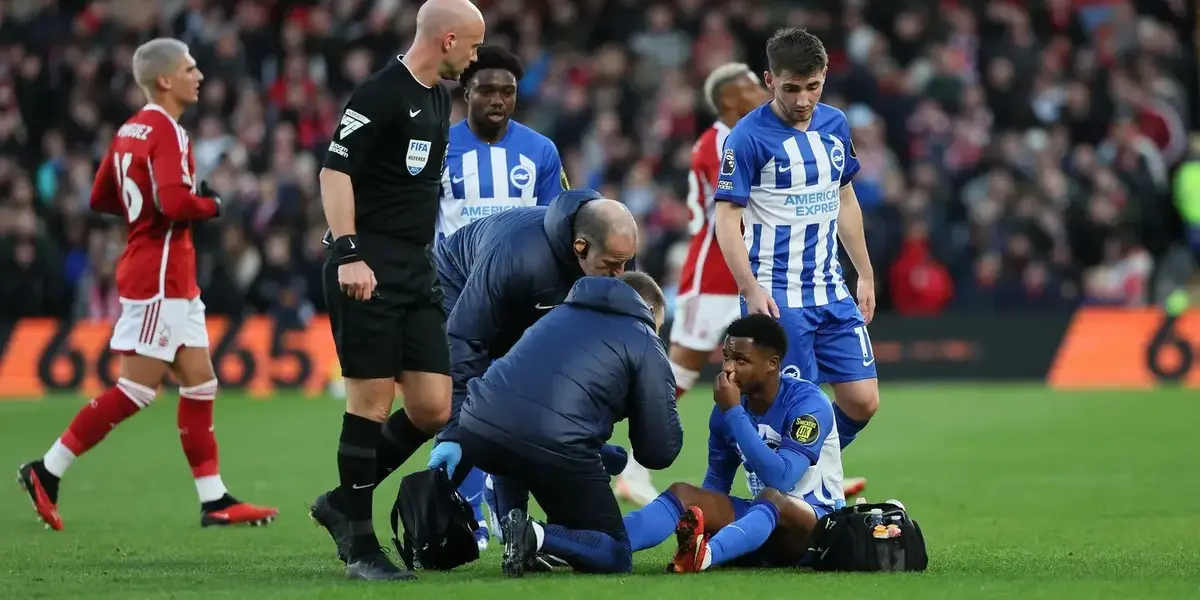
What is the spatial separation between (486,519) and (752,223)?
7.16ft

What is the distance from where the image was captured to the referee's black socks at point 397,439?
7.23 meters

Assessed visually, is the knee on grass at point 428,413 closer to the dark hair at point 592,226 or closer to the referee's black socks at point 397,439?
the referee's black socks at point 397,439

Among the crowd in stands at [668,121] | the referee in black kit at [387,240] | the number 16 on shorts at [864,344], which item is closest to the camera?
the referee in black kit at [387,240]

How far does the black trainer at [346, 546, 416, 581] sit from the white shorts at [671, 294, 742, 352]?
15.0 feet

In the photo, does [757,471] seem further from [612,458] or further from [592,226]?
[592,226]

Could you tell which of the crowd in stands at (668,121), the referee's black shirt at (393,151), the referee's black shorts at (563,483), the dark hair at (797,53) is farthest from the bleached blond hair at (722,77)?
the crowd in stands at (668,121)

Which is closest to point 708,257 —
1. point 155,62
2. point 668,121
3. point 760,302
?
point 760,302

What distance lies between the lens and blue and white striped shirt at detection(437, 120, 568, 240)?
30.0 ft

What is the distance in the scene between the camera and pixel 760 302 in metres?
7.70

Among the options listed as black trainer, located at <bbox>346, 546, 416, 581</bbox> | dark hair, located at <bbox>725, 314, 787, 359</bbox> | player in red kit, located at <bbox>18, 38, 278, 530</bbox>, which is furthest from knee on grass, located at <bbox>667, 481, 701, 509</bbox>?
player in red kit, located at <bbox>18, 38, 278, 530</bbox>

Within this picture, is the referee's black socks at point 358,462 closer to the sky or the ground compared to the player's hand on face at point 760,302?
closer to the ground

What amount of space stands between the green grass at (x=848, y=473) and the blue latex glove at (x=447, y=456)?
432mm

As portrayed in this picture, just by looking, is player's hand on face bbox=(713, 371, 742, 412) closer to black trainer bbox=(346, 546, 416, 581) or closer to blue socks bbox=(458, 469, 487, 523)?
black trainer bbox=(346, 546, 416, 581)

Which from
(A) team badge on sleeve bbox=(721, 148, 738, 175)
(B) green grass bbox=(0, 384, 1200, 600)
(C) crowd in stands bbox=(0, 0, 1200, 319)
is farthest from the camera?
(C) crowd in stands bbox=(0, 0, 1200, 319)
